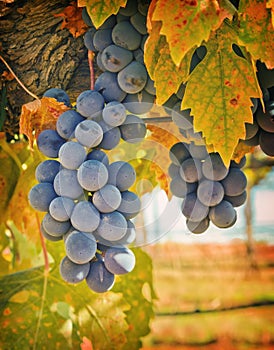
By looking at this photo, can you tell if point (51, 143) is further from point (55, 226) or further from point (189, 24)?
point (189, 24)

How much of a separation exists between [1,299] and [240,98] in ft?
2.22

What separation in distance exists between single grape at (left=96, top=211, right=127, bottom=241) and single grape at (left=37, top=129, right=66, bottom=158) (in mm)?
110

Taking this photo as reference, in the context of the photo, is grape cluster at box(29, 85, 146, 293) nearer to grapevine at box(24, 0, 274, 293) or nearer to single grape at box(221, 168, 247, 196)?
grapevine at box(24, 0, 274, 293)

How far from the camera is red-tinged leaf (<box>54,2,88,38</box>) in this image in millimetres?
803

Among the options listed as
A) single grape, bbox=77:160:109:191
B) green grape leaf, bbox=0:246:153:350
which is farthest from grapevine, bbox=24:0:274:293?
green grape leaf, bbox=0:246:153:350

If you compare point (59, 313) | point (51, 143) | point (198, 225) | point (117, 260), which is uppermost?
point (51, 143)

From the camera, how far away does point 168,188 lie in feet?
2.83

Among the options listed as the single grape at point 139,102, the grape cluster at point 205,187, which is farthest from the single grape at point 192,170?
the single grape at point 139,102

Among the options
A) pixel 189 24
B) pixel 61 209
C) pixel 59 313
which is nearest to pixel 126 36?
pixel 189 24

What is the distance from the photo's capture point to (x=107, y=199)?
1.99 feet

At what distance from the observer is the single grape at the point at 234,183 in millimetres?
751

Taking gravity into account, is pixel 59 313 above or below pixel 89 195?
below

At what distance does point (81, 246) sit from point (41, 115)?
0.23 m

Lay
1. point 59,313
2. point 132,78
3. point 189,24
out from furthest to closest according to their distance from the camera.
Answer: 1. point 59,313
2. point 132,78
3. point 189,24
